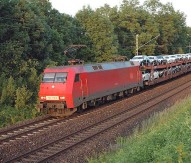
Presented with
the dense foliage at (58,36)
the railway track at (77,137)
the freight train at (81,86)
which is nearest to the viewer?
the railway track at (77,137)

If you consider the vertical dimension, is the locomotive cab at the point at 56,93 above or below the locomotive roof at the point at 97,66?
below

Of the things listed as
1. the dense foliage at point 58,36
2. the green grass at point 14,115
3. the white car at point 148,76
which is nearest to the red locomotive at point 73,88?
the green grass at point 14,115

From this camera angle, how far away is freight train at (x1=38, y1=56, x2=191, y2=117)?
62.5ft

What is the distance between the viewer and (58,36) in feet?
134

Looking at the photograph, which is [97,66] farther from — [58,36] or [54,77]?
[58,36]

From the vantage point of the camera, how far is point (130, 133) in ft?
52.1

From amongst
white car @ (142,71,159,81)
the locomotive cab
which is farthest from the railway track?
white car @ (142,71,159,81)

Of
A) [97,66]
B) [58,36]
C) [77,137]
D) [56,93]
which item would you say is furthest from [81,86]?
[58,36]

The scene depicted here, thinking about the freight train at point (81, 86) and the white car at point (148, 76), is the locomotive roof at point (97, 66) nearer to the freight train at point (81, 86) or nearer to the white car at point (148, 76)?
the freight train at point (81, 86)

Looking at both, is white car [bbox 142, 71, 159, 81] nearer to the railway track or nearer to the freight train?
the freight train

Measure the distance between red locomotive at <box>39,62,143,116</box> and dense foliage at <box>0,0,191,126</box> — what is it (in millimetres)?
3720

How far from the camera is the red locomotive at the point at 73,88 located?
19000 mm

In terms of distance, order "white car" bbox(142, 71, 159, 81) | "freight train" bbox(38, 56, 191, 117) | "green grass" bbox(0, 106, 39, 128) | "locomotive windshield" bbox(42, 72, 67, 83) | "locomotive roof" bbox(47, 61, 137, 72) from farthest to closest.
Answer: "white car" bbox(142, 71, 159, 81)
"green grass" bbox(0, 106, 39, 128)
"locomotive roof" bbox(47, 61, 137, 72)
"locomotive windshield" bbox(42, 72, 67, 83)
"freight train" bbox(38, 56, 191, 117)

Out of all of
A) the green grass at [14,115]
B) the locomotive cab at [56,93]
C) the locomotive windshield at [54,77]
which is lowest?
the green grass at [14,115]
